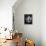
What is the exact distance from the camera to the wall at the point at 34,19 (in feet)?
15.8

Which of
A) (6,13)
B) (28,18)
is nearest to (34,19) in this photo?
(28,18)

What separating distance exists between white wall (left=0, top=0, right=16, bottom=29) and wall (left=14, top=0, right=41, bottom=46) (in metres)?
1.26

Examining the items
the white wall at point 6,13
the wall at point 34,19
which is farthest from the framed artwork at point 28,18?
the white wall at point 6,13

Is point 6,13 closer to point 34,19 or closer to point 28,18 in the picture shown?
point 28,18

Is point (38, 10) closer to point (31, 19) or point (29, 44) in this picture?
point (31, 19)

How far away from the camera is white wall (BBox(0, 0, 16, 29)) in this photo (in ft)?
11.7

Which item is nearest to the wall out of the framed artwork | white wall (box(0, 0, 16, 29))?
the framed artwork

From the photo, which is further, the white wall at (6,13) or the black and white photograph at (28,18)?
the black and white photograph at (28,18)

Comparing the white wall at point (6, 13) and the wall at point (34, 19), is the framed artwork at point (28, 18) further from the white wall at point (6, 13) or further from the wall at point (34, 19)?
the white wall at point (6, 13)

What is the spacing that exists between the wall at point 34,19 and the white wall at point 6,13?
126 cm

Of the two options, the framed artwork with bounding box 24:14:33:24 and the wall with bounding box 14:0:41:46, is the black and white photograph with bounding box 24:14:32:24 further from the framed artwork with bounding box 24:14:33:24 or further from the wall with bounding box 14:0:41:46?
the wall with bounding box 14:0:41:46

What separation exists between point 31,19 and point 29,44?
1.57 metres

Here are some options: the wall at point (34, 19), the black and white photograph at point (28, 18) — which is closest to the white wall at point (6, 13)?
the wall at point (34, 19)

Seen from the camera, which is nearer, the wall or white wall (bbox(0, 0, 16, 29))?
white wall (bbox(0, 0, 16, 29))
